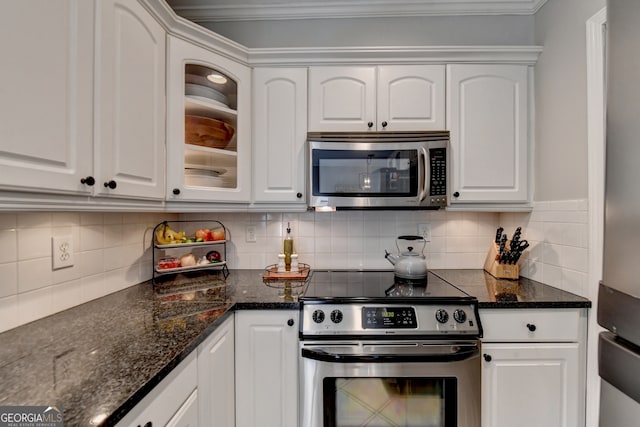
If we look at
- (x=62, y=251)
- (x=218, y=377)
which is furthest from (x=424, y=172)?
(x=62, y=251)

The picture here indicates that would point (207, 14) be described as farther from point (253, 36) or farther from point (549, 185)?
point (549, 185)

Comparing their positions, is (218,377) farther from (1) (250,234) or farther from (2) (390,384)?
(1) (250,234)

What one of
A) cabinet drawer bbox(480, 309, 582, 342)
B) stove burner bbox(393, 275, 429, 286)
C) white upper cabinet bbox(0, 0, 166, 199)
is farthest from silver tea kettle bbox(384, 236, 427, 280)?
white upper cabinet bbox(0, 0, 166, 199)

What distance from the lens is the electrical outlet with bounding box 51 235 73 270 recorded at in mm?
1168

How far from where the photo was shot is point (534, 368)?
1.38 m

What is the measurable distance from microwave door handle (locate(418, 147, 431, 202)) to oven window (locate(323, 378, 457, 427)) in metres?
0.91

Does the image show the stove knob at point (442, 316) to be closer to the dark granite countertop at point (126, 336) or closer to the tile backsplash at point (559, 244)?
the dark granite countertop at point (126, 336)

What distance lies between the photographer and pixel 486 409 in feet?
4.50

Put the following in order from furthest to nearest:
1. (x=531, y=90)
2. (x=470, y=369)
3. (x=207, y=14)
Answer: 1. (x=207, y=14)
2. (x=531, y=90)
3. (x=470, y=369)

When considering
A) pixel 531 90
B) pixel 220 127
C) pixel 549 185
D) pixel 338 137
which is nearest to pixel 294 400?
pixel 338 137

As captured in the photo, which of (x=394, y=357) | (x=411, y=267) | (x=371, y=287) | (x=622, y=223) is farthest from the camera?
(x=411, y=267)

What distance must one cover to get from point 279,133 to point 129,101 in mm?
777

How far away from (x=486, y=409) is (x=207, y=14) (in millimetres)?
2746

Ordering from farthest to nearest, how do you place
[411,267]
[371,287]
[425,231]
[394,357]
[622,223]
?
[425,231] < [411,267] < [371,287] < [394,357] < [622,223]
